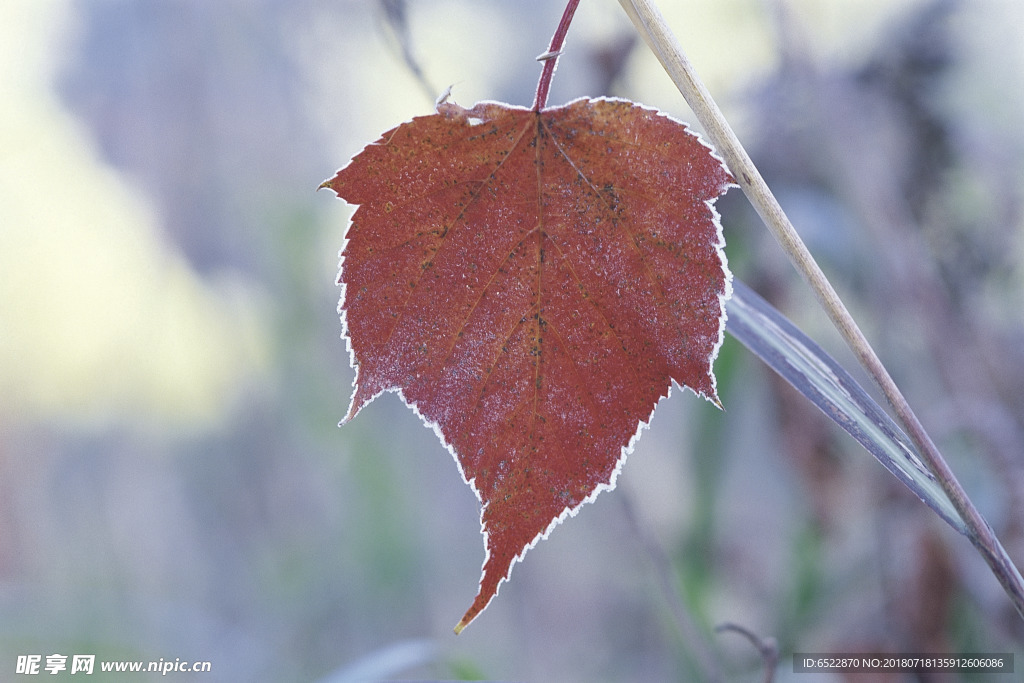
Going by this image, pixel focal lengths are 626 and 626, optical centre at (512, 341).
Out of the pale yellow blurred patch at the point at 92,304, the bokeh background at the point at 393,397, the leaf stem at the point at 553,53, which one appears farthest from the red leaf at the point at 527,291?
the pale yellow blurred patch at the point at 92,304

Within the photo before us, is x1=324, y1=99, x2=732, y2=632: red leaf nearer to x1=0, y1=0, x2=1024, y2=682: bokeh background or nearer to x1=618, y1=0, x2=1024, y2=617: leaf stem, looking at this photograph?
x1=618, y1=0, x2=1024, y2=617: leaf stem

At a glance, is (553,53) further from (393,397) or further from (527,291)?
(393,397)

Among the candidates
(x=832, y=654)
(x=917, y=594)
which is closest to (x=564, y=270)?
(x=917, y=594)

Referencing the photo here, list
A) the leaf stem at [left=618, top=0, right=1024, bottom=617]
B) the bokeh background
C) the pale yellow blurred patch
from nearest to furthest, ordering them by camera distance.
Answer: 1. the leaf stem at [left=618, top=0, right=1024, bottom=617]
2. the bokeh background
3. the pale yellow blurred patch

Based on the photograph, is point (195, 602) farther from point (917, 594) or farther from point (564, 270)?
point (564, 270)

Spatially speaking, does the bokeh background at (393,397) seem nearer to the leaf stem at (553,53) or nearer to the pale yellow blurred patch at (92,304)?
the pale yellow blurred patch at (92,304)

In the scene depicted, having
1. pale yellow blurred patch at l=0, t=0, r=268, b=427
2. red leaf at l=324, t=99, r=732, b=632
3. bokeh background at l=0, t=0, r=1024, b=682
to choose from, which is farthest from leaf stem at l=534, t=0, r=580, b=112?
pale yellow blurred patch at l=0, t=0, r=268, b=427
